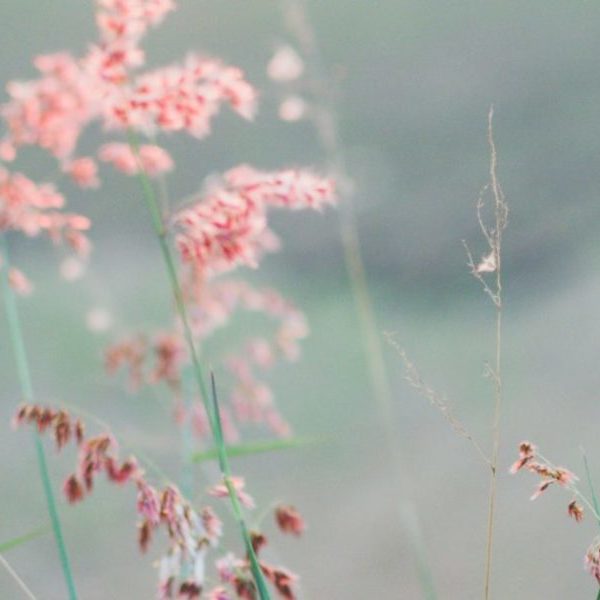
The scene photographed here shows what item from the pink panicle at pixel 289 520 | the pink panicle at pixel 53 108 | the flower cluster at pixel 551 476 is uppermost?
the pink panicle at pixel 53 108

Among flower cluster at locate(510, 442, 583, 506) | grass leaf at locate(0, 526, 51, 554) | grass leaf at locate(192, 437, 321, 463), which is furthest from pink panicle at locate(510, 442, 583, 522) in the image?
grass leaf at locate(0, 526, 51, 554)

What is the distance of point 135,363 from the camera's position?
149 cm

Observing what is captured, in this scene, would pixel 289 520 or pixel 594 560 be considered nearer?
pixel 594 560

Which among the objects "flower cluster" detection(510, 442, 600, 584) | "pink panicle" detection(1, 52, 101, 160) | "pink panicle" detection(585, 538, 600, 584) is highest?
"pink panicle" detection(1, 52, 101, 160)

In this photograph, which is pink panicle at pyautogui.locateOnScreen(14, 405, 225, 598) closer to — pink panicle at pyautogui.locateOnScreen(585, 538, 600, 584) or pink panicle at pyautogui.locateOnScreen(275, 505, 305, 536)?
pink panicle at pyautogui.locateOnScreen(275, 505, 305, 536)

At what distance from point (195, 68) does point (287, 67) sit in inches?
8.4

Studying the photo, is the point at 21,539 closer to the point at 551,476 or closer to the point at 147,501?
the point at 147,501

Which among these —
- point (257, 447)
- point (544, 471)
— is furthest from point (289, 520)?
point (544, 471)

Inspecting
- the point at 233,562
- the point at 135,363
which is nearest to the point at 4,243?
→ the point at 135,363

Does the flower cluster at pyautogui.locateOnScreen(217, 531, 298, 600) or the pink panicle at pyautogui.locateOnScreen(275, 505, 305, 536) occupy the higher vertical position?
the pink panicle at pyautogui.locateOnScreen(275, 505, 305, 536)

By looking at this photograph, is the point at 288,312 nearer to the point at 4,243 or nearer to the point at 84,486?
the point at 4,243

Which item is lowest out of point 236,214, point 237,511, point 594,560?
point 594,560

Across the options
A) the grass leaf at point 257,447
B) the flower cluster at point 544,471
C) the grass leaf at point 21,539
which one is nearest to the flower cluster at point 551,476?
Answer: the flower cluster at point 544,471

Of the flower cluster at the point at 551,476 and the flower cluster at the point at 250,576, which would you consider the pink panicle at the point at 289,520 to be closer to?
the flower cluster at the point at 250,576
